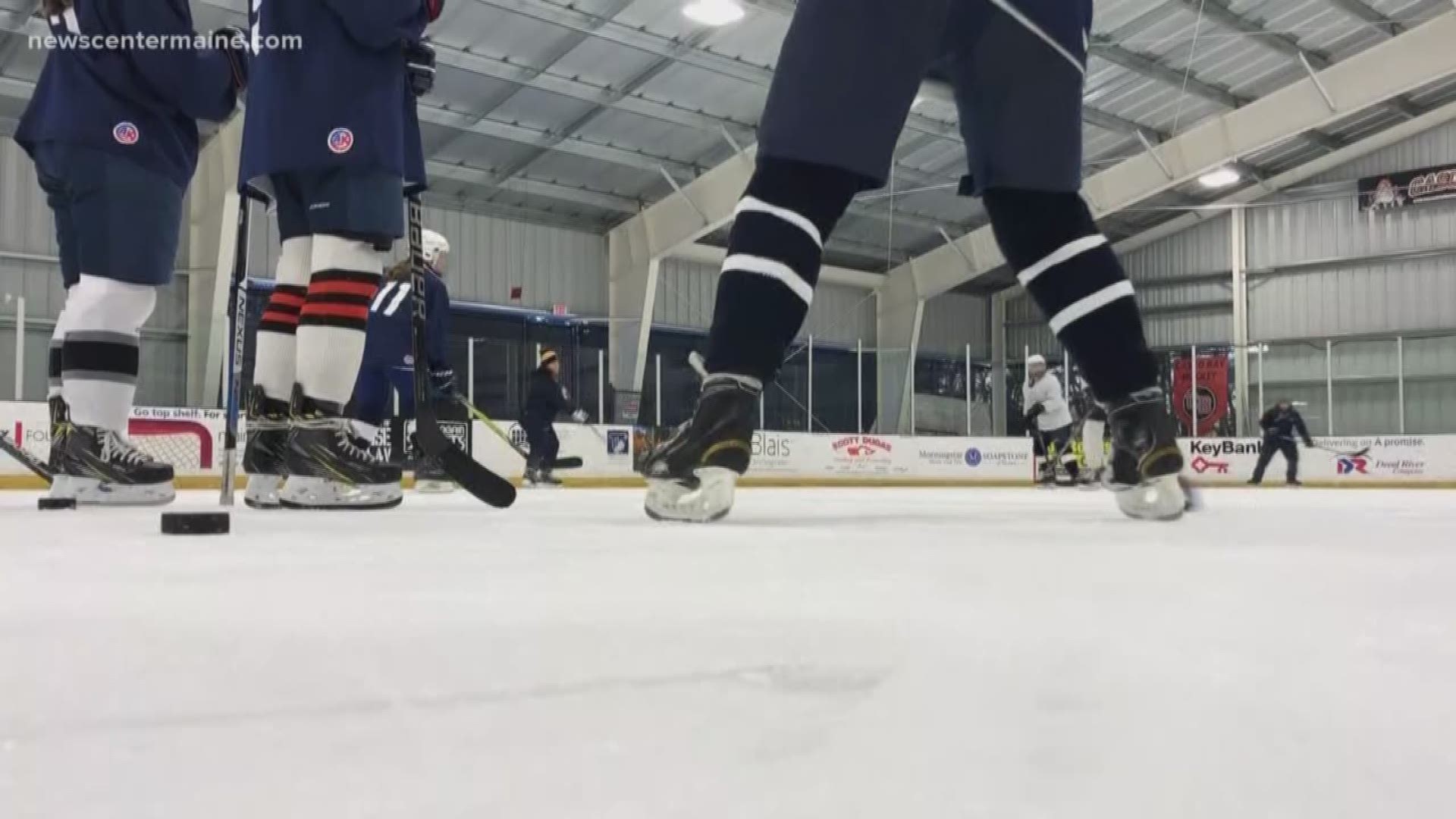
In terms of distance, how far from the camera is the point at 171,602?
2.39 ft

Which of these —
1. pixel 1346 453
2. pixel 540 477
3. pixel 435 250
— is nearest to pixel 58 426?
pixel 435 250

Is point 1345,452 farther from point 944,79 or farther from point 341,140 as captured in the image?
point 341,140

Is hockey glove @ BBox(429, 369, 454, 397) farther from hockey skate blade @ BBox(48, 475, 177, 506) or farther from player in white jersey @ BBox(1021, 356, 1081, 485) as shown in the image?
player in white jersey @ BBox(1021, 356, 1081, 485)

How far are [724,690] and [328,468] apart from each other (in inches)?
70.2

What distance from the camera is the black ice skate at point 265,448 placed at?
2.19 metres

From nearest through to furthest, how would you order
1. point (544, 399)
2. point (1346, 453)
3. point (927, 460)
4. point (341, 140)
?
point (341, 140) < point (544, 399) < point (927, 460) < point (1346, 453)

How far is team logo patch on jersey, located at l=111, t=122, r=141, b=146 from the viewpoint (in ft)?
7.76

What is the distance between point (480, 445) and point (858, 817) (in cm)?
927

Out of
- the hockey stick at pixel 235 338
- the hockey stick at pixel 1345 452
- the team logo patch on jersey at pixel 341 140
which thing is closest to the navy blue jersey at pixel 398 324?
the hockey stick at pixel 235 338

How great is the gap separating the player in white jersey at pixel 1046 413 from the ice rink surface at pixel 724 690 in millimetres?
8926

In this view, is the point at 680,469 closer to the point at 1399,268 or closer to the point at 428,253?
the point at 428,253

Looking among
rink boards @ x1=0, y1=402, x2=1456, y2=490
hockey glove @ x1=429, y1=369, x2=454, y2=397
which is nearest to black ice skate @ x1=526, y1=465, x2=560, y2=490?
rink boards @ x1=0, y1=402, x2=1456, y2=490

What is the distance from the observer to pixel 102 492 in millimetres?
2408

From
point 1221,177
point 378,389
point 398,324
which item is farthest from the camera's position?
point 1221,177
